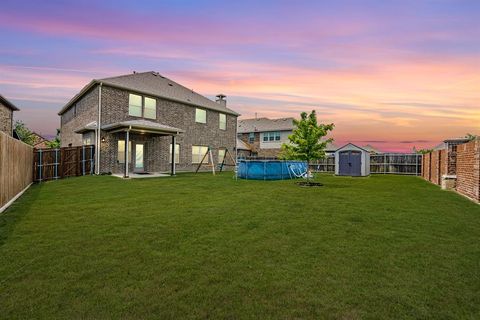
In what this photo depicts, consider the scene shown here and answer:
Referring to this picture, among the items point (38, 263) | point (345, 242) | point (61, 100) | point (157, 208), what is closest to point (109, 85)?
point (61, 100)

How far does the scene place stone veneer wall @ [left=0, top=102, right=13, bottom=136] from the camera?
24.3 metres

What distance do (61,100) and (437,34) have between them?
31621mm

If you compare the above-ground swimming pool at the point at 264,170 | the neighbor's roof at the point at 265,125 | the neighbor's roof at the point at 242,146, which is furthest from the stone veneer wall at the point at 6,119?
the neighbor's roof at the point at 265,125

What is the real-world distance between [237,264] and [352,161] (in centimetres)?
2430

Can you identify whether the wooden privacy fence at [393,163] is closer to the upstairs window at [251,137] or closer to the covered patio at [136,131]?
the upstairs window at [251,137]

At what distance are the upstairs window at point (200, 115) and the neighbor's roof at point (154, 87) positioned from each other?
583 millimetres

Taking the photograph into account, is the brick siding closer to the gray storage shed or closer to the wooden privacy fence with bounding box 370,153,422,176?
the gray storage shed

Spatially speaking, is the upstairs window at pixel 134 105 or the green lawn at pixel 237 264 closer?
the green lawn at pixel 237 264

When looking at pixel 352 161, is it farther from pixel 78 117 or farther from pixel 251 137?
pixel 78 117

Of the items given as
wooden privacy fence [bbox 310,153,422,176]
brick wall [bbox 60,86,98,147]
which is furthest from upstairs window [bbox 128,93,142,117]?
wooden privacy fence [bbox 310,153,422,176]

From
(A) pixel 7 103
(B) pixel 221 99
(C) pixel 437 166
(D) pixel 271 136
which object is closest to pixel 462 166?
(C) pixel 437 166

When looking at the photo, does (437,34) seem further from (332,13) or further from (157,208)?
(157,208)

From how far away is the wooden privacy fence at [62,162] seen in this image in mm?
16141

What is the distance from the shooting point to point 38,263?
163 inches
